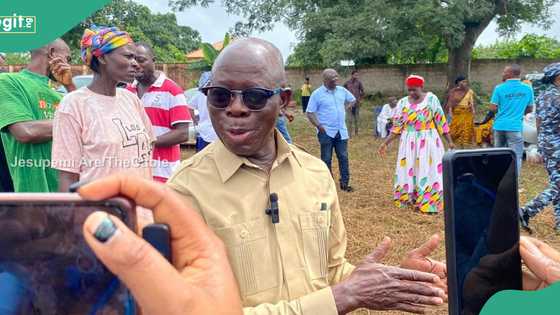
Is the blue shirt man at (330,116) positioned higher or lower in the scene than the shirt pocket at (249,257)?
higher

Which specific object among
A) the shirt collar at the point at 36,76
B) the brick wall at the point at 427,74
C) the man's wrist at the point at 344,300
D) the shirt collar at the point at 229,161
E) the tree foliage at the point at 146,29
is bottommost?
the man's wrist at the point at 344,300

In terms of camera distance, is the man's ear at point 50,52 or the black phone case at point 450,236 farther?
the man's ear at point 50,52

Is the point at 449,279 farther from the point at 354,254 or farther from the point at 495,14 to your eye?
the point at 495,14

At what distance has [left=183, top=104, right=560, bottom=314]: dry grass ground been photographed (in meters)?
5.16

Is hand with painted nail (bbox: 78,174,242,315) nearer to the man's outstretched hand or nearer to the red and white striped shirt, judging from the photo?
the man's outstretched hand

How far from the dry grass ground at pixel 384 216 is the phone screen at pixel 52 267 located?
10.2 feet

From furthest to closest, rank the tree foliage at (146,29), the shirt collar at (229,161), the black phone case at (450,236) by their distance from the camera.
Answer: the tree foliage at (146,29) < the shirt collar at (229,161) < the black phone case at (450,236)

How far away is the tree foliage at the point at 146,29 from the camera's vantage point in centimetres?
1967

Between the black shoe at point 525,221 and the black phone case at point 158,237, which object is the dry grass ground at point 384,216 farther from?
the black phone case at point 158,237

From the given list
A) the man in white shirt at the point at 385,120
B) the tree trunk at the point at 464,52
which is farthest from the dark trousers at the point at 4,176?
the tree trunk at the point at 464,52

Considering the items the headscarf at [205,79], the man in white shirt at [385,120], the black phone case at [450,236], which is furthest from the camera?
the man in white shirt at [385,120]

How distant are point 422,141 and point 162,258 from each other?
5.75 metres

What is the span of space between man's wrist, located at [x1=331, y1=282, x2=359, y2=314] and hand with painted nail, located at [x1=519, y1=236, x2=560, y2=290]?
1.40 feet

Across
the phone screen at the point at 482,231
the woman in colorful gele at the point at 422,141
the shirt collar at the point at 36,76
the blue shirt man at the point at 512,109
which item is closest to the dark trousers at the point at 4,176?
the shirt collar at the point at 36,76
